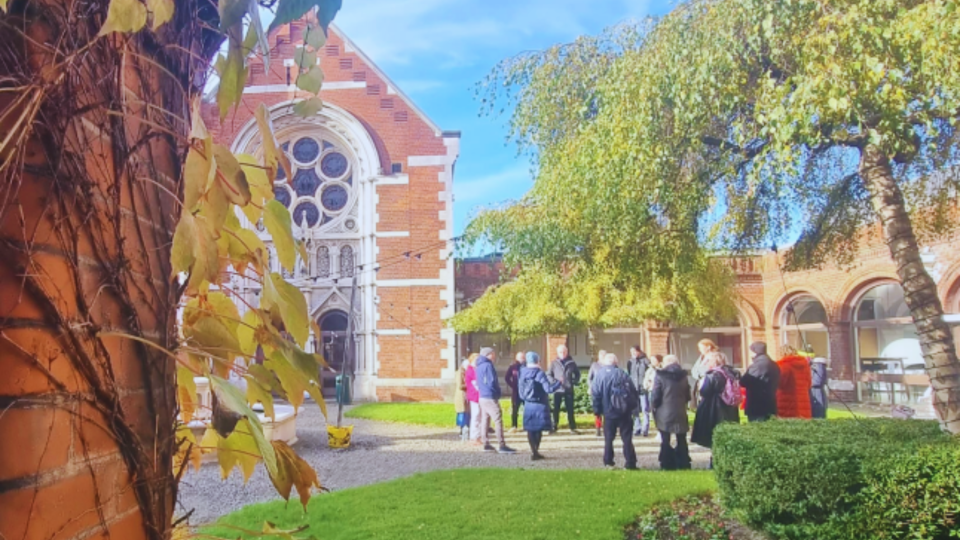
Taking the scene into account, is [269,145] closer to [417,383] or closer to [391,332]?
[417,383]

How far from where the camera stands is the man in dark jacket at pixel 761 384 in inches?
385

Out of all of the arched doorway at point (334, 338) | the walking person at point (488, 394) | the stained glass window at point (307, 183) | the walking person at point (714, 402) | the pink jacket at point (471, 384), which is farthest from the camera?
the stained glass window at point (307, 183)

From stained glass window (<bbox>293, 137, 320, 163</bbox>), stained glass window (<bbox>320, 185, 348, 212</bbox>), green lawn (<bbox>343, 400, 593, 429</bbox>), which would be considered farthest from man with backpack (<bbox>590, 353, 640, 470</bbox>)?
stained glass window (<bbox>293, 137, 320, 163</bbox>)

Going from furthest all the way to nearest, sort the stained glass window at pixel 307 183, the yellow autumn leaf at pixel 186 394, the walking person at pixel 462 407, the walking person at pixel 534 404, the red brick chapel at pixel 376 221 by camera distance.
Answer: the stained glass window at pixel 307 183 → the red brick chapel at pixel 376 221 → the walking person at pixel 462 407 → the walking person at pixel 534 404 → the yellow autumn leaf at pixel 186 394

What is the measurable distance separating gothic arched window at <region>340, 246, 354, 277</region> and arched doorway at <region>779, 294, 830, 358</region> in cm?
1416

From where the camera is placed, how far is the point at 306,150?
24.4 metres

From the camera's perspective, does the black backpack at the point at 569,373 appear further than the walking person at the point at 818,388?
Yes

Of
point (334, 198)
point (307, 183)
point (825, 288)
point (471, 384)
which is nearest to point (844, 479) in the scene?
point (471, 384)

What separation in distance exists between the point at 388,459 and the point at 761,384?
565 cm

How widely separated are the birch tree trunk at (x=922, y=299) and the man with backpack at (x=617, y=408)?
4039 millimetres

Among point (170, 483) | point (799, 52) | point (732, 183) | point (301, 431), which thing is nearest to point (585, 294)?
point (301, 431)

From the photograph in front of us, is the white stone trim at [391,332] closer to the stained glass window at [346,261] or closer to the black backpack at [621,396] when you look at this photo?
the stained glass window at [346,261]

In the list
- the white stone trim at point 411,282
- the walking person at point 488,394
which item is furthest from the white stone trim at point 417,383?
the walking person at point 488,394

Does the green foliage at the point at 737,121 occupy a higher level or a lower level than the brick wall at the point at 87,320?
higher
